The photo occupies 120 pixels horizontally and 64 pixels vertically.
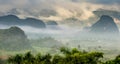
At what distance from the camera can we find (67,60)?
147 metres

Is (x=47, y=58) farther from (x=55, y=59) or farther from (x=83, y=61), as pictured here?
(x=83, y=61)

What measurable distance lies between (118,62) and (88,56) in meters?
14.0

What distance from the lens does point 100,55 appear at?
144375 mm

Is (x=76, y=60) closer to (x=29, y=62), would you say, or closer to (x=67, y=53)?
(x=67, y=53)

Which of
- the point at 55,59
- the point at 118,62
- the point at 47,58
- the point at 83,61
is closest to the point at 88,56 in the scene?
the point at 83,61

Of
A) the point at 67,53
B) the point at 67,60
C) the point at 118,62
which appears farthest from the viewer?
the point at 67,53

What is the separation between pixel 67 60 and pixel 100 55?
1586 centimetres

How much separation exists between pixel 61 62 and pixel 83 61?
13646mm

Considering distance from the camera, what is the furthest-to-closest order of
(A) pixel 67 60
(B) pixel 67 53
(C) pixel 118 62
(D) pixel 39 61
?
(D) pixel 39 61 → (B) pixel 67 53 → (A) pixel 67 60 → (C) pixel 118 62

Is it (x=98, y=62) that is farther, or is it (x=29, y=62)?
(x=29, y=62)

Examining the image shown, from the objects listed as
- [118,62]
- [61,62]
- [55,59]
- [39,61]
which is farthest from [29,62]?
[118,62]

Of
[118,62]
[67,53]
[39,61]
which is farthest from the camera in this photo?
[39,61]

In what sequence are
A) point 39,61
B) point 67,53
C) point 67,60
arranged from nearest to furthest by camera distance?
point 67,60, point 67,53, point 39,61

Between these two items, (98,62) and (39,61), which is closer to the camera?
(98,62)
